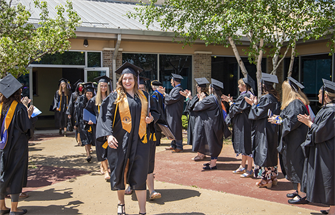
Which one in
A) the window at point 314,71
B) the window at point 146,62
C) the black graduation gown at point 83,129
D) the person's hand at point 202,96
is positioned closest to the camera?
the black graduation gown at point 83,129

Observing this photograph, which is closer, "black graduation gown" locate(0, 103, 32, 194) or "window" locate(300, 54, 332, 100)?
"black graduation gown" locate(0, 103, 32, 194)

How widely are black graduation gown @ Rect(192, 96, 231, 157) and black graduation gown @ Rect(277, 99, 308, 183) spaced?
2.00 metres

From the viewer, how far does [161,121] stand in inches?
177

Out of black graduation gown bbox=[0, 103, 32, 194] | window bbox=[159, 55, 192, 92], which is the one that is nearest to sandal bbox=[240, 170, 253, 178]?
black graduation gown bbox=[0, 103, 32, 194]

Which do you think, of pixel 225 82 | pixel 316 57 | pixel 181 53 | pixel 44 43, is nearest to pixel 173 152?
pixel 44 43

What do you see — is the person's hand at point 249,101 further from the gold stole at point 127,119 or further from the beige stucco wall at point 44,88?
the beige stucco wall at point 44,88

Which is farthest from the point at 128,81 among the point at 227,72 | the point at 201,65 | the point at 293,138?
the point at 227,72

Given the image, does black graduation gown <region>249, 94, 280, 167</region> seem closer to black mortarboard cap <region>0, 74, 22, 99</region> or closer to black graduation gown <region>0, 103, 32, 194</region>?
black graduation gown <region>0, 103, 32, 194</region>

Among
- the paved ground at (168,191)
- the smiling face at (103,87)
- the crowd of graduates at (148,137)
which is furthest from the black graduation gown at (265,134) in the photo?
the smiling face at (103,87)

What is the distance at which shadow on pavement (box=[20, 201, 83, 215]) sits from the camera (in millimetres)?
4348

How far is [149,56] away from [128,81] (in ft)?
30.5

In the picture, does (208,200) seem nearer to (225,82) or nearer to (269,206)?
(269,206)

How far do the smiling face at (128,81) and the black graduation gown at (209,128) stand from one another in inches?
113

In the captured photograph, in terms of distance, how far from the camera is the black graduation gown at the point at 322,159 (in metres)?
3.91
